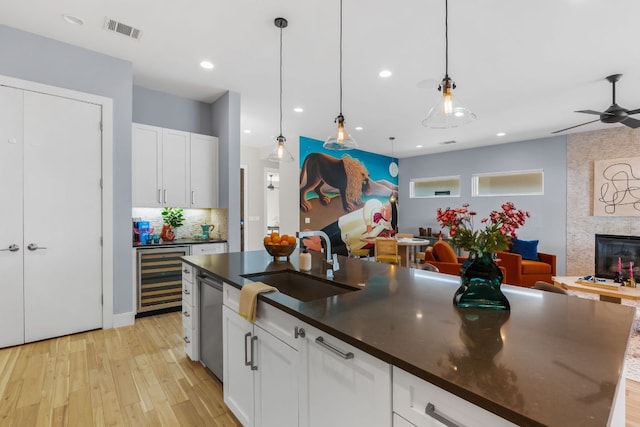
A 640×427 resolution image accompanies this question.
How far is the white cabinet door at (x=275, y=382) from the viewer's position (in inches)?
53.3

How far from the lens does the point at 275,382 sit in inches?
57.9

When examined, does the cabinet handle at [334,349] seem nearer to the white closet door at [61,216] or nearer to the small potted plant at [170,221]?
the white closet door at [61,216]

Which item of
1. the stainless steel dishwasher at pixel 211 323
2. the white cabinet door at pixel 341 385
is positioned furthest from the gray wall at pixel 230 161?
the white cabinet door at pixel 341 385

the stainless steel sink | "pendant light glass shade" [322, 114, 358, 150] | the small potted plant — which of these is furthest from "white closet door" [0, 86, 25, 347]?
"pendant light glass shade" [322, 114, 358, 150]

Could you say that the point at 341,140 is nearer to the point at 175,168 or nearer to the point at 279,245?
the point at 279,245

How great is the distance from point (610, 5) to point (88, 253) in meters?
5.18

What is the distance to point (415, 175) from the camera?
867cm

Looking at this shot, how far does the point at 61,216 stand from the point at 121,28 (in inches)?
75.2

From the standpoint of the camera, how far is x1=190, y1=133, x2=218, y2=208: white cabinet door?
434 cm

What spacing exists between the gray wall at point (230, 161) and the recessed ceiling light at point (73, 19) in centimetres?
173

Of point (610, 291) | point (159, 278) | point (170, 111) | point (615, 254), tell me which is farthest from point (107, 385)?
point (615, 254)

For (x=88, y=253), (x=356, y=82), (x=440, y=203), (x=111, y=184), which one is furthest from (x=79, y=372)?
(x=440, y=203)

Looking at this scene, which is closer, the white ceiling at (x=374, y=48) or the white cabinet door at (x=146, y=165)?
the white ceiling at (x=374, y=48)

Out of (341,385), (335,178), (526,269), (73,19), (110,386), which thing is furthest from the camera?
(335,178)
